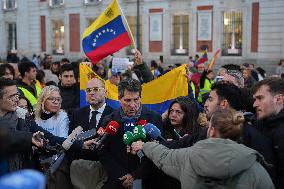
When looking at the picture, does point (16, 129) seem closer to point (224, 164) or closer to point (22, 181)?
point (224, 164)

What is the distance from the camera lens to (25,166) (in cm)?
370

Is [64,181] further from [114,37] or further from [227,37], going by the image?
[227,37]

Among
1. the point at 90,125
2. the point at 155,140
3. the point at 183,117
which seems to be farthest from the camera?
the point at 90,125

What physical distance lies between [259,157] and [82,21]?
88.2 feet

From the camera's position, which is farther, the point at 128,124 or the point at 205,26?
the point at 205,26

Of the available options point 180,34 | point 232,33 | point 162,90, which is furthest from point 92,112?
point 180,34

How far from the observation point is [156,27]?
25.6 meters

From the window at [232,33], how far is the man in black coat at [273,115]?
2025 cm

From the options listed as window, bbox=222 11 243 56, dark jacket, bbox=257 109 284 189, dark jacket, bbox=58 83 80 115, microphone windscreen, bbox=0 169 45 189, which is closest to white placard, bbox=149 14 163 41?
window, bbox=222 11 243 56

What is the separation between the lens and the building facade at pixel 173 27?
2206 centimetres

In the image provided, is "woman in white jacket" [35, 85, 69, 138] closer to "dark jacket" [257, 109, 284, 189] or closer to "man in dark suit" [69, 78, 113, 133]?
"man in dark suit" [69, 78, 113, 133]

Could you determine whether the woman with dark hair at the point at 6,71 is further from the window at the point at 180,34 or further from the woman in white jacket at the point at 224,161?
the window at the point at 180,34

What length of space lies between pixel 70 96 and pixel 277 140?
170 inches

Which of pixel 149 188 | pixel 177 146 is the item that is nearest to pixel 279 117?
pixel 177 146
